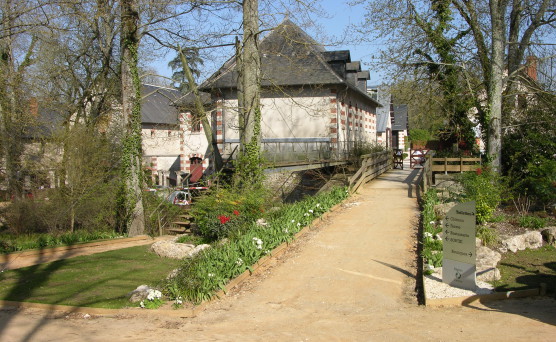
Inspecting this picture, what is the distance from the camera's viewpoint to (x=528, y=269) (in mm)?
9125

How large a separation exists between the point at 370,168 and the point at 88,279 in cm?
1499

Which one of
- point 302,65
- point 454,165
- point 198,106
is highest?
point 302,65

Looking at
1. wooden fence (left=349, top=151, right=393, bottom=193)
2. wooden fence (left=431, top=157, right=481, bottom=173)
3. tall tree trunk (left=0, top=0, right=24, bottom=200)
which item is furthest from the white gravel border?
tall tree trunk (left=0, top=0, right=24, bottom=200)

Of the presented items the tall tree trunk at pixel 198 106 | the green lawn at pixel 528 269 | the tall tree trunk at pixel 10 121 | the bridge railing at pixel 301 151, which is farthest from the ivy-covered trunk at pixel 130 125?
the green lawn at pixel 528 269

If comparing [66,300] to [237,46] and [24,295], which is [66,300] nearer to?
[24,295]

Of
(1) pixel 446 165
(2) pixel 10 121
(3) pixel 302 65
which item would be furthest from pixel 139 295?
(3) pixel 302 65

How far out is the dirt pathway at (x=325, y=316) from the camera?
645cm

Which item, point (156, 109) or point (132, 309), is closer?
point (132, 309)

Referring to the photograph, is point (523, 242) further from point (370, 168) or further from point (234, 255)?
point (370, 168)

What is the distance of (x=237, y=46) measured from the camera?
18.0 meters

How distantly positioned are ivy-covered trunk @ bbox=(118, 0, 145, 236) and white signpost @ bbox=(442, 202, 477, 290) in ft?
33.7

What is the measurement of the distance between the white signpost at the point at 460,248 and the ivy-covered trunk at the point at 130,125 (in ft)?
33.7

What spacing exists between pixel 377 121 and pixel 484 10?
86.1ft

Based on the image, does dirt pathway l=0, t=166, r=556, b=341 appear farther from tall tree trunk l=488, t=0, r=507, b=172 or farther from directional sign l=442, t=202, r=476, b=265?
tall tree trunk l=488, t=0, r=507, b=172
